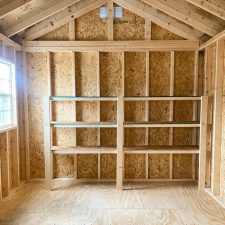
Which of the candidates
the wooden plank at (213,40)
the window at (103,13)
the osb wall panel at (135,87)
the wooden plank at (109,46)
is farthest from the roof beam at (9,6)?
the wooden plank at (213,40)

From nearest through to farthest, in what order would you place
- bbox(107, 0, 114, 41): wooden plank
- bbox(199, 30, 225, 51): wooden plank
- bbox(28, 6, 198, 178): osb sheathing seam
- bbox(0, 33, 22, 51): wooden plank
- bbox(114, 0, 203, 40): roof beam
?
bbox(199, 30, 225, 51): wooden plank
bbox(0, 33, 22, 51): wooden plank
bbox(114, 0, 203, 40): roof beam
bbox(107, 0, 114, 41): wooden plank
bbox(28, 6, 198, 178): osb sheathing seam

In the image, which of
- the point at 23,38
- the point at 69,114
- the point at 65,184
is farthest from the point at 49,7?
the point at 65,184

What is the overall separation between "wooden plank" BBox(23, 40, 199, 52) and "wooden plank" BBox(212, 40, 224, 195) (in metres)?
0.73

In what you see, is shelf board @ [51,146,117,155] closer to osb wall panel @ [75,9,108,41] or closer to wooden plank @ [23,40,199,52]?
wooden plank @ [23,40,199,52]

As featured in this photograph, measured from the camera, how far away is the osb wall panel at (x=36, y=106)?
434 cm

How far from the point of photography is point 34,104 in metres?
4.40

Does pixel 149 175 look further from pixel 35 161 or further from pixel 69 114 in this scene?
pixel 35 161

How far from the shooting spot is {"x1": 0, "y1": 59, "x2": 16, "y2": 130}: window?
3.77m

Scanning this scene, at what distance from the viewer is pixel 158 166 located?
14.7 feet

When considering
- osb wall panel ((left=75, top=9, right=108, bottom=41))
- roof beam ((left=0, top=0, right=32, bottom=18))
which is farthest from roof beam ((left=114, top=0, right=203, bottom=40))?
roof beam ((left=0, top=0, right=32, bottom=18))

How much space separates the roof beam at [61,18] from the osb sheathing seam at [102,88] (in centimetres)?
10

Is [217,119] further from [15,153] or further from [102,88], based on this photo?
[15,153]

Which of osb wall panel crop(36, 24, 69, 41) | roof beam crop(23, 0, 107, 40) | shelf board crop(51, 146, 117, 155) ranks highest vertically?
roof beam crop(23, 0, 107, 40)

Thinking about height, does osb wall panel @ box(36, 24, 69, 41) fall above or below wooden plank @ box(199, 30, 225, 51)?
above
